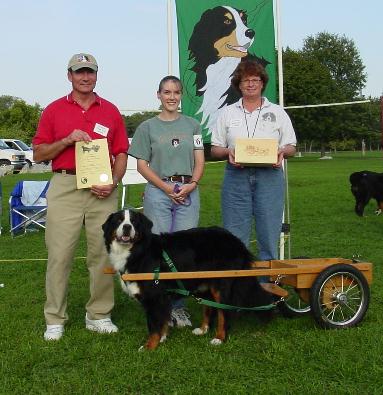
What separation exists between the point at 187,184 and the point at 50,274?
1313mm

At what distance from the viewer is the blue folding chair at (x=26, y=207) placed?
407 inches

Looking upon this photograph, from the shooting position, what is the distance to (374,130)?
5741cm

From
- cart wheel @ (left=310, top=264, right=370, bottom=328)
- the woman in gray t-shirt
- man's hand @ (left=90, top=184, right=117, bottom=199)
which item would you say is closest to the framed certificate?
man's hand @ (left=90, top=184, right=117, bottom=199)

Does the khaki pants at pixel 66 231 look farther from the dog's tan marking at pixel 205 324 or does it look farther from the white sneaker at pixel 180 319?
the dog's tan marking at pixel 205 324

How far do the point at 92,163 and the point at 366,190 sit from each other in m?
9.47

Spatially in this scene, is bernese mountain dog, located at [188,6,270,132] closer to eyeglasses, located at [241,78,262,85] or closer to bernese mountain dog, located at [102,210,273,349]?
eyeglasses, located at [241,78,262,85]

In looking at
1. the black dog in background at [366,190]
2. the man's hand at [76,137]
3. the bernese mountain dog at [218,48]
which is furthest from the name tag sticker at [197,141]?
the black dog in background at [366,190]

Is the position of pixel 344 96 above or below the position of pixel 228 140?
above

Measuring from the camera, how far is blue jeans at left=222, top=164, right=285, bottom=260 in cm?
462

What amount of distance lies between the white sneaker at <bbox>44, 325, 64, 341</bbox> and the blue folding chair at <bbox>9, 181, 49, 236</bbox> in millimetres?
6195

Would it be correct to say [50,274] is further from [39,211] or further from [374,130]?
[374,130]

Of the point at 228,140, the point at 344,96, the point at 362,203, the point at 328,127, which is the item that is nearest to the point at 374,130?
the point at 344,96

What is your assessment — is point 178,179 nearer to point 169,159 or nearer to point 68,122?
point 169,159

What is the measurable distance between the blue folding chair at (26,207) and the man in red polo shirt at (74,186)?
6160 millimetres
